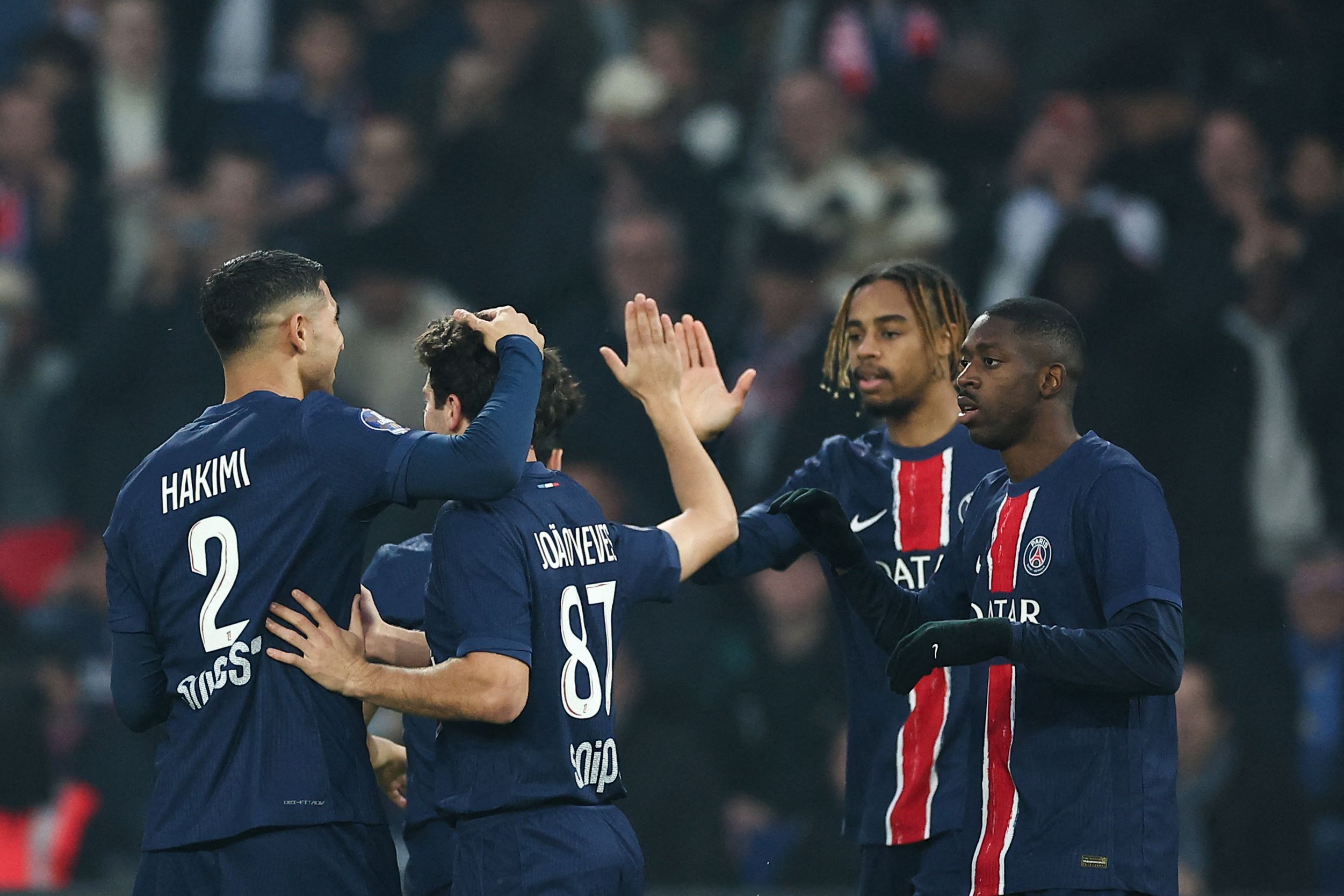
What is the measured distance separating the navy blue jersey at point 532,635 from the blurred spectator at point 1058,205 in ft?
15.4

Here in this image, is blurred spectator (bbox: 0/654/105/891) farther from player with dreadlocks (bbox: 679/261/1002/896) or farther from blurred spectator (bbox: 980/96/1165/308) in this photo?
blurred spectator (bbox: 980/96/1165/308)

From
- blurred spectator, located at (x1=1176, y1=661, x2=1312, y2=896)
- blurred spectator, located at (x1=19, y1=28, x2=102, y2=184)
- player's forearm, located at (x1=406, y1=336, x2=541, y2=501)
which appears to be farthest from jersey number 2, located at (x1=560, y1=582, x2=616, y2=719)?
blurred spectator, located at (x1=19, y1=28, x2=102, y2=184)

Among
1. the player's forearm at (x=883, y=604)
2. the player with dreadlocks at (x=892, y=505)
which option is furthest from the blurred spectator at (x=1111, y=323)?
the player's forearm at (x=883, y=604)

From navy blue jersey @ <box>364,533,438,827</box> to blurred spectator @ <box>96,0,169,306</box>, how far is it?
229 inches

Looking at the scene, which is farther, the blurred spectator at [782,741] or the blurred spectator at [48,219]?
the blurred spectator at [48,219]

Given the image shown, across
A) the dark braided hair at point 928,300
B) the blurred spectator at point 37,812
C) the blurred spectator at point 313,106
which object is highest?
the blurred spectator at point 313,106

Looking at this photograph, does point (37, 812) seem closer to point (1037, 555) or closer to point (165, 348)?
point (165, 348)

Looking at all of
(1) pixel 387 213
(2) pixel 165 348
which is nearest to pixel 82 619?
(2) pixel 165 348

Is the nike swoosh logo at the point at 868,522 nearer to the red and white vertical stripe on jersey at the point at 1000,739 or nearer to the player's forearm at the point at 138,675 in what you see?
the red and white vertical stripe on jersey at the point at 1000,739

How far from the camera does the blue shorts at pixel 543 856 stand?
119 inches

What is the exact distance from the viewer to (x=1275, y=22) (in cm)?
787

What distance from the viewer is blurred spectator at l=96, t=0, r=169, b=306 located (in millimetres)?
8875

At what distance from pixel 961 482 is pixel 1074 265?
369cm

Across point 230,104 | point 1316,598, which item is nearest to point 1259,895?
point 1316,598
